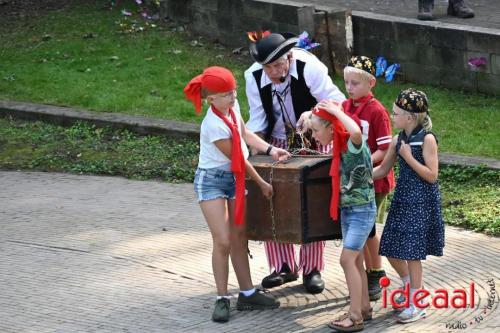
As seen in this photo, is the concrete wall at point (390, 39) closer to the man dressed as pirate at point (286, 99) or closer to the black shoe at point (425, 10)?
the black shoe at point (425, 10)

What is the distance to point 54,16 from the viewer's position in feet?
57.9

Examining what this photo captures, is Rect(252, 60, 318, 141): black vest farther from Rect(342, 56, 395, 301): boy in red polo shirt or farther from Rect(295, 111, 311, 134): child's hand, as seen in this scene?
Rect(342, 56, 395, 301): boy in red polo shirt

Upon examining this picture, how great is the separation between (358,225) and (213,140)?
1063 mm

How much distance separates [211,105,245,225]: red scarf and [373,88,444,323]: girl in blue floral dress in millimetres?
838

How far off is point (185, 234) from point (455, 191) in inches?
94.4

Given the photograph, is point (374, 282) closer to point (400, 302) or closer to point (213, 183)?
point (400, 302)

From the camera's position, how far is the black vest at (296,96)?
7723 mm

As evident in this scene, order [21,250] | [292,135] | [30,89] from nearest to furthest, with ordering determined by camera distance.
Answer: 1. [292,135]
2. [21,250]
3. [30,89]

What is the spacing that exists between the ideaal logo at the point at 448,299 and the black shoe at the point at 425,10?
6.48 m

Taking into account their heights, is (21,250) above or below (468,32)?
below

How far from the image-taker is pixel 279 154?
7457 millimetres

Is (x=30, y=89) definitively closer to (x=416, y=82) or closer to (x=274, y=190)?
(x=416, y=82)

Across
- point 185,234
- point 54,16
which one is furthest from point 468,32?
point 54,16

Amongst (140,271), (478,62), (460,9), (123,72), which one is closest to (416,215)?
(140,271)
